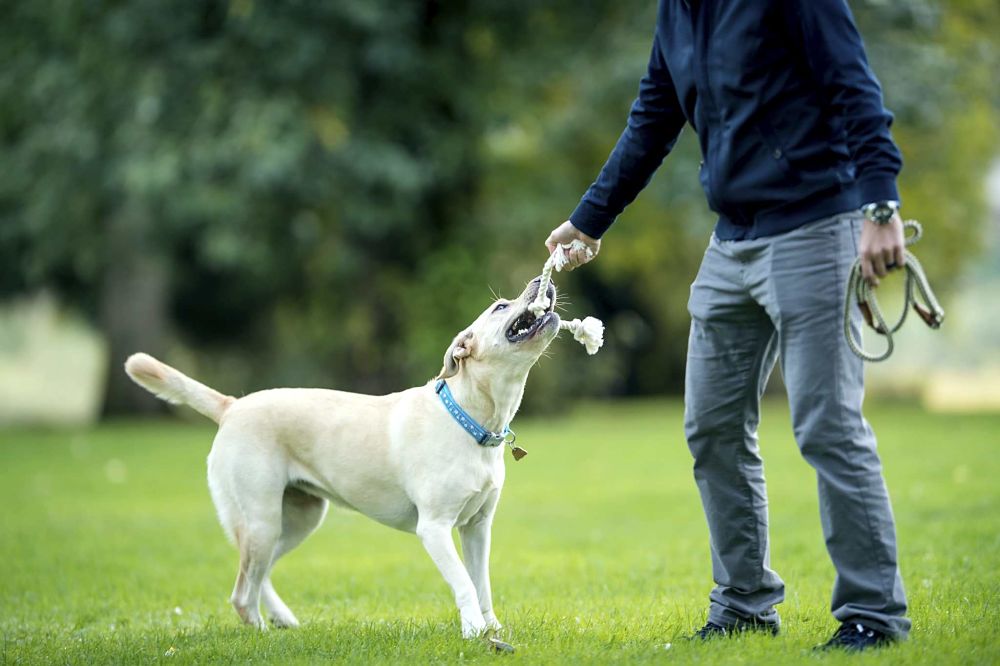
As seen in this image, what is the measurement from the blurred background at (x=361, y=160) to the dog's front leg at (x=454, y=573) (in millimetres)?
12744

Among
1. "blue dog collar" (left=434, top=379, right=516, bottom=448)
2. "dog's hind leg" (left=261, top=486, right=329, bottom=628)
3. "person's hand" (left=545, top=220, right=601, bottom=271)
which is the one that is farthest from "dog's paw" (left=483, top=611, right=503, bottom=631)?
"person's hand" (left=545, top=220, right=601, bottom=271)

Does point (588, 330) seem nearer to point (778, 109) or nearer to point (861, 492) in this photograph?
point (778, 109)

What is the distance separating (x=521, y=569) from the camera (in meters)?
7.51

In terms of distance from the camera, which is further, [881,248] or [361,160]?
[361,160]

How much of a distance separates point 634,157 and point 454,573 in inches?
77.1

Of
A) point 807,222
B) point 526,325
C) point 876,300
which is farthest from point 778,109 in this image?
point 526,325

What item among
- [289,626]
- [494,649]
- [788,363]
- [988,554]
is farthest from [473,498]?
[988,554]

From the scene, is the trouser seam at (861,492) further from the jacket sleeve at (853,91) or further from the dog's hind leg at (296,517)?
the dog's hind leg at (296,517)

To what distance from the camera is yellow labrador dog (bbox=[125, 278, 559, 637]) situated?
205 inches

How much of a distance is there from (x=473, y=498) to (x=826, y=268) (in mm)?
1918

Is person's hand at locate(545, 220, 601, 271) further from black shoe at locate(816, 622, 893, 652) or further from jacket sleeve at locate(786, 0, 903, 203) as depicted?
black shoe at locate(816, 622, 893, 652)

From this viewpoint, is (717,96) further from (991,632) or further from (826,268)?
(991,632)

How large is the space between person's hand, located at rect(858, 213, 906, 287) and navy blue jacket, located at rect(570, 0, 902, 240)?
0.10 m

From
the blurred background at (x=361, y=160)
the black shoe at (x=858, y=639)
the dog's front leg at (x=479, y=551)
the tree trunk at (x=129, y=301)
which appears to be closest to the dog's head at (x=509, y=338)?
the dog's front leg at (x=479, y=551)
